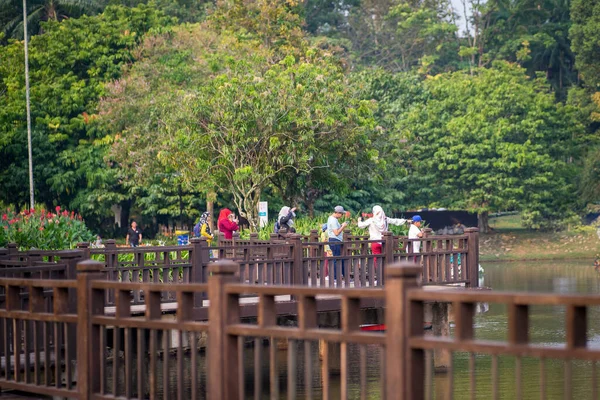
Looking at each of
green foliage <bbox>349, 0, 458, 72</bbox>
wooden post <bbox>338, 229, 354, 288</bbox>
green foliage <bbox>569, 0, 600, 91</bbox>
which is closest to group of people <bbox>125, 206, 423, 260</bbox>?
A: wooden post <bbox>338, 229, 354, 288</bbox>

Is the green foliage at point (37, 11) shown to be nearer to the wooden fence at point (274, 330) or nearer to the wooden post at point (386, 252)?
the wooden post at point (386, 252)

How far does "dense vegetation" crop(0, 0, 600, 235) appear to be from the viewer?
116 ft

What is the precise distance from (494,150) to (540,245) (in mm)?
5782

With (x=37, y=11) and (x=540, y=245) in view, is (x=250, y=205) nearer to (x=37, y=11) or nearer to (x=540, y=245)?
(x=37, y=11)

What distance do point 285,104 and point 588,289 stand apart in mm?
11340

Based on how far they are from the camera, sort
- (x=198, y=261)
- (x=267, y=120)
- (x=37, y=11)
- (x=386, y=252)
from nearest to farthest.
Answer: (x=198, y=261) → (x=386, y=252) → (x=267, y=120) → (x=37, y=11)

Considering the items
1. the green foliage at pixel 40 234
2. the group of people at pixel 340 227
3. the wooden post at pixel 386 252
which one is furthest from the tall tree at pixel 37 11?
the wooden post at pixel 386 252

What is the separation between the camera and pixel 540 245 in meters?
56.9

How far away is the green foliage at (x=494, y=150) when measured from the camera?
180ft

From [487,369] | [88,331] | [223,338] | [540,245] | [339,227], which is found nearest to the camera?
[223,338]

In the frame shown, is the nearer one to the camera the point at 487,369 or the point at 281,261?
the point at 281,261

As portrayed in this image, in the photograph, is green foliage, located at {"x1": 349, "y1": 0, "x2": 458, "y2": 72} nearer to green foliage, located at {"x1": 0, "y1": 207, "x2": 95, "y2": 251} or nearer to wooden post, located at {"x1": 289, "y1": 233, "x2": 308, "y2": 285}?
green foliage, located at {"x1": 0, "y1": 207, "x2": 95, "y2": 251}

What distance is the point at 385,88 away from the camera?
57594 millimetres

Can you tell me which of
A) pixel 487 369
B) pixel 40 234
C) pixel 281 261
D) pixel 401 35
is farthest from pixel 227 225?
pixel 401 35
